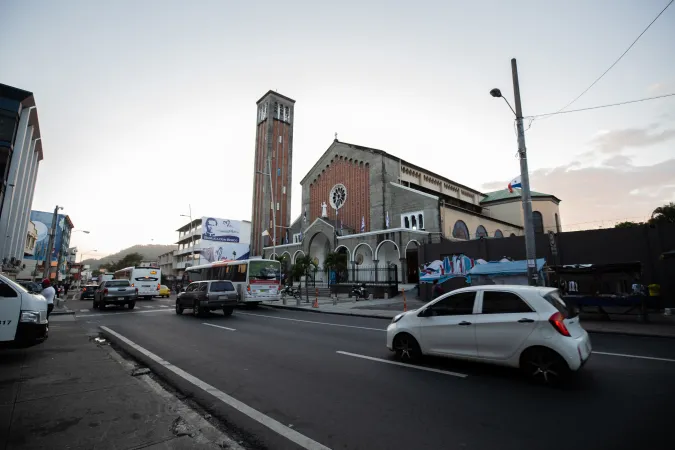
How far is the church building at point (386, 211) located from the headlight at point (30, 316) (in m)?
24.6

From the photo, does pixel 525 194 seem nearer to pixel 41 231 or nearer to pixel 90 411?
pixel 90 411

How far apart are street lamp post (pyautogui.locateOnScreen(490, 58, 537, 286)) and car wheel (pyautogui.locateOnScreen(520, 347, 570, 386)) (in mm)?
7142

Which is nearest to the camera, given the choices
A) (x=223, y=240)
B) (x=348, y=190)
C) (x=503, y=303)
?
(x=503, y=303)

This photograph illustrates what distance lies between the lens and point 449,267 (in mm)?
23625

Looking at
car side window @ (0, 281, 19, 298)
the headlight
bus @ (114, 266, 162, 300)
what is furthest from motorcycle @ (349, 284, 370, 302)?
car side window @ (0, 281, 19, 298)

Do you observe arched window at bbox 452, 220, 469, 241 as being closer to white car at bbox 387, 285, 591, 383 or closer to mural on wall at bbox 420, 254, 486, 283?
mural on wall at bbox 420, 254, 486, 283

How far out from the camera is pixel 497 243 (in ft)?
71.1

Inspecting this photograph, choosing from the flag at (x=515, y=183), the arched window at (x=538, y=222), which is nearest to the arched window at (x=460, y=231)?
the arched window at (x=538, y=222)

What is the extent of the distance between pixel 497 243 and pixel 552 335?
58.9 feet

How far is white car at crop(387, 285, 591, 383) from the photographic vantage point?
17.2 feet

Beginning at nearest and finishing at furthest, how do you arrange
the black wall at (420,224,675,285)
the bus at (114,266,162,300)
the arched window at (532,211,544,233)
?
the black wall at (420,224,675,285) < the bus at (114,266,162,300) < the arched window at (532,211,544,233)

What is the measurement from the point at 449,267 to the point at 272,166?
41189mm

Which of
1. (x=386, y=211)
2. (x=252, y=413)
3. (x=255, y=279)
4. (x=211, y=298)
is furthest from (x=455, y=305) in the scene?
(x=386, y=211)

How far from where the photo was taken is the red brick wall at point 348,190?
139 ft
